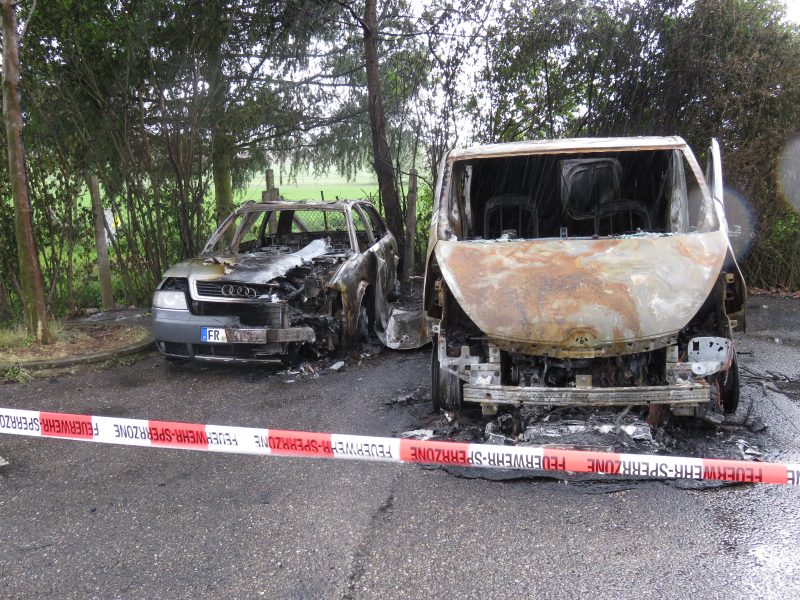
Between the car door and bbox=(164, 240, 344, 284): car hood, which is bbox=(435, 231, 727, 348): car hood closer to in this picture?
bbox=(164, 240, 344, 284): car hood

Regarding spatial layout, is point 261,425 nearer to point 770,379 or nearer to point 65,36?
point 770,379

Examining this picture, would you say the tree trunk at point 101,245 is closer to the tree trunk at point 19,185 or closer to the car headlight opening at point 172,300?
the tree trunk at point 19,185

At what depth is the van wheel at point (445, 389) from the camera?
430cm

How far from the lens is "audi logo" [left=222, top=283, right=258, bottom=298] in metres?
5.79

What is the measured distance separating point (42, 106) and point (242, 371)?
4412mm

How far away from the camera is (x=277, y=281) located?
605 cm

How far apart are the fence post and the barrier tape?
665cm

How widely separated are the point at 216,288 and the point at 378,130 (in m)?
4.78

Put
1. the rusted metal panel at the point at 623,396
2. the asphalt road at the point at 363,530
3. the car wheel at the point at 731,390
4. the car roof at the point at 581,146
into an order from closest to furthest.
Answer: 1. the asphalt road at the point at 363,530
2. the rusted metal panel at the point at 623,396
3. the car wheel at the point at 731,390
4. the car roof at the point at 581,146

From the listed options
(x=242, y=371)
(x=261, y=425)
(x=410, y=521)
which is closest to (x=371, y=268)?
(x=242, y=371)

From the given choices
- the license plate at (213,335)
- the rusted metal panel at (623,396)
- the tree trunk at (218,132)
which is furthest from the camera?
the tree trunk at (218,132)

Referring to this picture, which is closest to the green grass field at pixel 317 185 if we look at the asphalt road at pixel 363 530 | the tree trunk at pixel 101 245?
the tree trunk at pixel 101 245

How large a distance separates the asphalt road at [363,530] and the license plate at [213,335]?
4.74 ft

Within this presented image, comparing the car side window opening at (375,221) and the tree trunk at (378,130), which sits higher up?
the tree trunk at (378,130)
